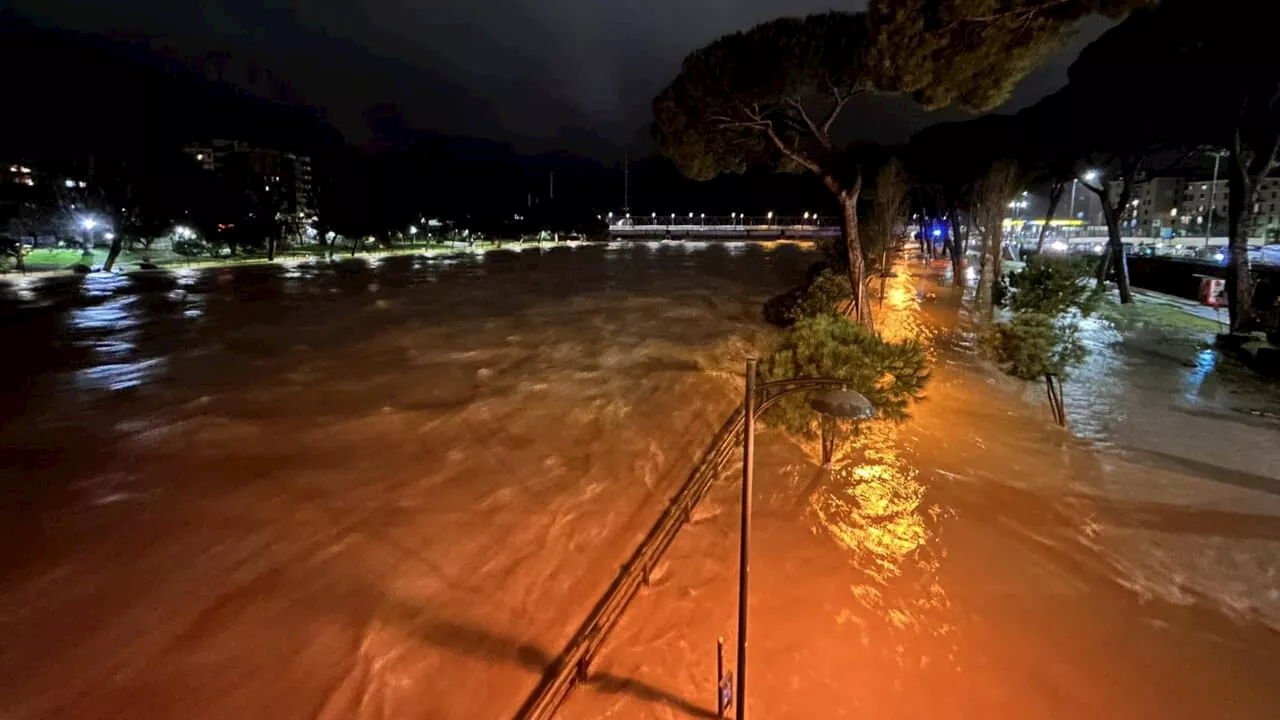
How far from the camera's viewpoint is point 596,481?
8.02 meters

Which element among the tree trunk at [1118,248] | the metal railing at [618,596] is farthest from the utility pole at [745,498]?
the tree trunk at [1118,248]

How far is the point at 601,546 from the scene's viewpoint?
6.48 meters

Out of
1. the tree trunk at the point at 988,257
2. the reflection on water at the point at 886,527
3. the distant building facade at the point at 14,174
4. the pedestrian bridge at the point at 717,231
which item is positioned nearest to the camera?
the reflection on water at the point at 886,527

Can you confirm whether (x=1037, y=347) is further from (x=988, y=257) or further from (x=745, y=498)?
(x=988, y=257)

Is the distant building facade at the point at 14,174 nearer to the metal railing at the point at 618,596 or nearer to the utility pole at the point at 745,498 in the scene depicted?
the metal railing at the point at 618,596

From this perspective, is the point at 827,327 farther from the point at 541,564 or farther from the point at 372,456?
the point at 372,456

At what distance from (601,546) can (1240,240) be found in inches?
674

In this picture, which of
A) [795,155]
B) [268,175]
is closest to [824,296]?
[795,155]

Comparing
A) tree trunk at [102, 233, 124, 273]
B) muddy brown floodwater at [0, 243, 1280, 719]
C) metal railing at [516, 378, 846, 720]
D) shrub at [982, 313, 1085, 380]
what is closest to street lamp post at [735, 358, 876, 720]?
metal railing at [516, 378, 846, 720]

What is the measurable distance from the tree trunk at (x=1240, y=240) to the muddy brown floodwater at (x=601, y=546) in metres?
3.29

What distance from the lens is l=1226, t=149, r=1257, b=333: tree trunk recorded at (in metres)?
14.9

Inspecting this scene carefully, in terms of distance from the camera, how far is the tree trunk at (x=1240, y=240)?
14883 mm

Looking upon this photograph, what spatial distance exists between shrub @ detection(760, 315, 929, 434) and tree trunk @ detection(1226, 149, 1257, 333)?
12.1 meters

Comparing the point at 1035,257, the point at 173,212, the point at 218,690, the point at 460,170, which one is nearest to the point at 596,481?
the point at 218,690
